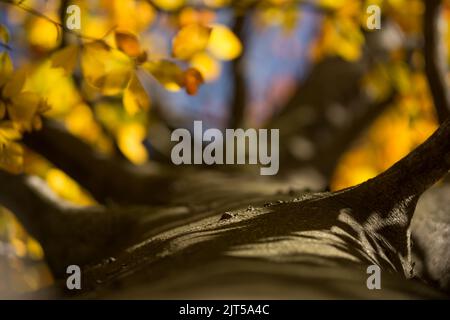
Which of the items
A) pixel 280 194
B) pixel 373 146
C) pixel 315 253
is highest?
pixel 373 146

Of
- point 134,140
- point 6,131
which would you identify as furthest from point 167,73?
point 134,140

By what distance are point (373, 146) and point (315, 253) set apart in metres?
Result: 9.53

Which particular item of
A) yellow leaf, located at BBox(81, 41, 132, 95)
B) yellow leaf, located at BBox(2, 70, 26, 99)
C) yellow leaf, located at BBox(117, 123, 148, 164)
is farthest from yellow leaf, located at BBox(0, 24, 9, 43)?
yellow leaf, located at BBox(117, 123, 148, 164)

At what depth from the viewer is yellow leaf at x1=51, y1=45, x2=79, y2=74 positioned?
2506 millimetres

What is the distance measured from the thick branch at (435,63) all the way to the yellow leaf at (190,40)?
1.60 m

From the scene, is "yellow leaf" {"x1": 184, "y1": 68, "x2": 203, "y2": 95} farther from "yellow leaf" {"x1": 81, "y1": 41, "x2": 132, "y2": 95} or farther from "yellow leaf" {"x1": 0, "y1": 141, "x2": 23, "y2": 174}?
"yellow leaf" {"x1": 0, "y1": 141, "x2": 23, "y2": 174}

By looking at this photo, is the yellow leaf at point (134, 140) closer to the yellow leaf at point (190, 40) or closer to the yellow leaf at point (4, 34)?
the yellow leaf at point (190, 40)

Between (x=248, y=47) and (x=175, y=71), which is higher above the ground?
(x=248, y=47)

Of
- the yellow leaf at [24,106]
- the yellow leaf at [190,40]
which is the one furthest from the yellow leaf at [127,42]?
the yellow leaf at [24,106]

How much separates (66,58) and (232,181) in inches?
60.3

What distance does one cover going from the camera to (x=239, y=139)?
490 centimetres
